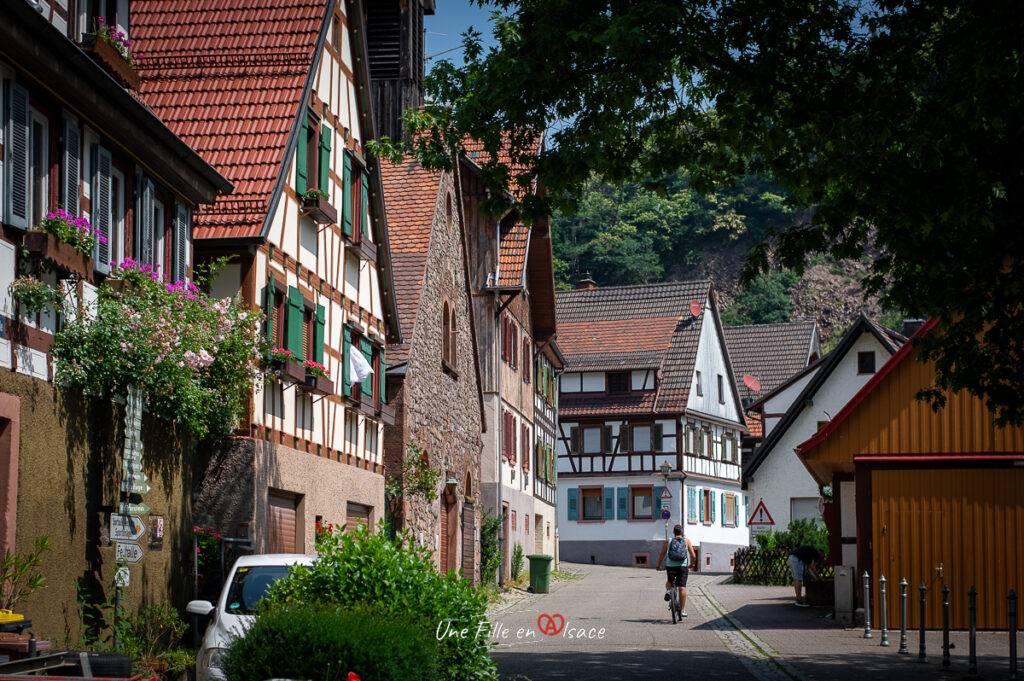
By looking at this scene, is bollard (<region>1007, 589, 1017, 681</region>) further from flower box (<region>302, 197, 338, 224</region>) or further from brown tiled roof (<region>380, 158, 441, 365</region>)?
brown tiled roof (<region>380, 158, 441, 365</region>)

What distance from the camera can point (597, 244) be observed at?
10000 centimetres

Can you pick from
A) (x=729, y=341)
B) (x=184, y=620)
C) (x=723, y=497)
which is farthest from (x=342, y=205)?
(x=729, y=341)

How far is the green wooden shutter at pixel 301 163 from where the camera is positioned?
1975 cm

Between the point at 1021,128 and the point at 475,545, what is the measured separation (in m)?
20.6

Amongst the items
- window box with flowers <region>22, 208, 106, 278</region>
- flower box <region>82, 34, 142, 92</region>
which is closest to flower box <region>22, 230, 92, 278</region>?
window box with flowers <region>22, 208, 106, 278</region>

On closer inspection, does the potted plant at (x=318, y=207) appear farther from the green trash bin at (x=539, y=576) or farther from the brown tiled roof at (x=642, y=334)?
Result: the brown tiled roof at (x=642, y=334)

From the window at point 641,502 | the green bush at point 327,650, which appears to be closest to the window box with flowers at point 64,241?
the green bush at point 327,650

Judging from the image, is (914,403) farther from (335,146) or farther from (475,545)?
(475,545)

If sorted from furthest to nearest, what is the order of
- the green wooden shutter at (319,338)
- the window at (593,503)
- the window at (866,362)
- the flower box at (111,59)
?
the window at (593,503) → the window at (866,362) → the green wooden shutter at (319,338) → the flower box at (111,59)

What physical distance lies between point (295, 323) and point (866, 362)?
29227mm

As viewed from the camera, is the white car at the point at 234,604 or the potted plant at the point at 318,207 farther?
the potted plant at the point at 318,207

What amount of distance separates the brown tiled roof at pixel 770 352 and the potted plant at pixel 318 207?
5069cm

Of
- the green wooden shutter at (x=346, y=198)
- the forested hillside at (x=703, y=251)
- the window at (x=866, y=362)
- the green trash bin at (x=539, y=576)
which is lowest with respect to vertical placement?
the green trash bin at (x=539, y=576)

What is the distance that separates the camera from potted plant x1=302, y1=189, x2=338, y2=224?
20.0 m
